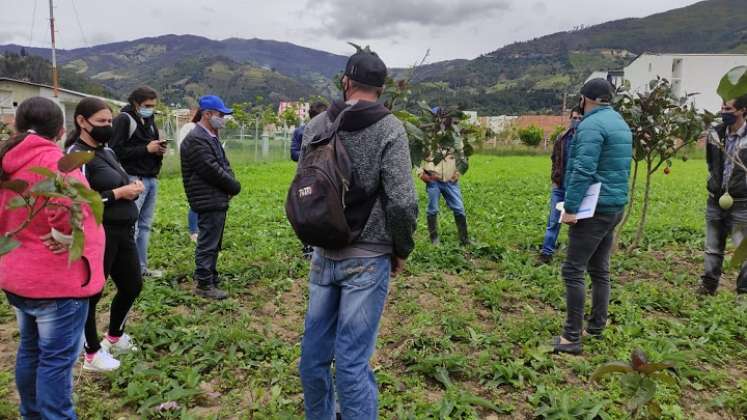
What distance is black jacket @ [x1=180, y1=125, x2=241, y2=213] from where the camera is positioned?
15.6ft

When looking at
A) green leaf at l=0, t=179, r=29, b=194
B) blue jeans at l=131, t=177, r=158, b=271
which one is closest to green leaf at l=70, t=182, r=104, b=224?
green leaf at l=0, t=179, r=29, b=194

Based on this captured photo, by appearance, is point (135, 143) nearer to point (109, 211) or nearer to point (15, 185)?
point (109, 211)

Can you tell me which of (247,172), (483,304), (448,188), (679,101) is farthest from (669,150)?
(247,172)

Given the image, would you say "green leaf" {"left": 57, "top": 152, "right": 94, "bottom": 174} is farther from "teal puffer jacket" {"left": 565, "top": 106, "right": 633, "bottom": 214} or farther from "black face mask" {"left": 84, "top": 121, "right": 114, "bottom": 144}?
"teal puffer jacket" {"left": 565, "top": 106, "right": 633, "bottom": 214}

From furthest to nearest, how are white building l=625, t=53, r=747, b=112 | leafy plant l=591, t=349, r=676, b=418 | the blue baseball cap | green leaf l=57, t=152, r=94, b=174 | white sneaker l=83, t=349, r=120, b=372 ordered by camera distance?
white building l=625, t=53, r=747, b=112, the blue baseball cap, white sneaker l=83, t=349, r=120, b=372, leafy plant l=591, t=349, r=676, b=418, green leaf l=57, t=152, r=94, b=174

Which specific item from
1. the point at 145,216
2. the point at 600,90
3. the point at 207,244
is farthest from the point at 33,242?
the point at 600,90

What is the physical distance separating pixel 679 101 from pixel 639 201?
5.84 m

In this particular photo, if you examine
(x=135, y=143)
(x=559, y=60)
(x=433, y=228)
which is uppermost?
(x=559, y=60)

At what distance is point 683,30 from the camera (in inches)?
7598

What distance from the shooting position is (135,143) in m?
5.13

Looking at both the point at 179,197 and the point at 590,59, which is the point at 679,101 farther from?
the point at 590,59

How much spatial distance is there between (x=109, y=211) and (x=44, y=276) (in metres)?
0.98

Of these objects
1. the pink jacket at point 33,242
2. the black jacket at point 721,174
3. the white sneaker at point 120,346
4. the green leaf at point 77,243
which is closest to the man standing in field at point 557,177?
the black jacket at point 721,174

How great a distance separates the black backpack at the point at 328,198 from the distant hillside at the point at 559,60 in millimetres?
88774
